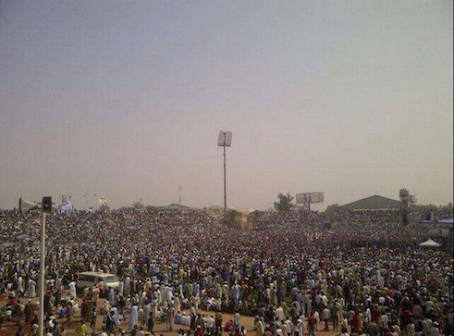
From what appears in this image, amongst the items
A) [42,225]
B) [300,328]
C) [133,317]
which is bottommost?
[300,328]

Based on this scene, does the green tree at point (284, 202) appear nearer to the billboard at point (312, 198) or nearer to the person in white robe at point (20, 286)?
the billboard at point (312, 198)

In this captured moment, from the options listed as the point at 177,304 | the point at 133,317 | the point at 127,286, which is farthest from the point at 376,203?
the point at 133,317

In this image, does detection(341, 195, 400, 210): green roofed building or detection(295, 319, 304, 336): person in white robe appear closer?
detection(295, 319, 304, 336): person in white robe

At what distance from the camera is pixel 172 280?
1967 centimetres

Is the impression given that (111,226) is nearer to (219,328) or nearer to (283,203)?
(219,328)

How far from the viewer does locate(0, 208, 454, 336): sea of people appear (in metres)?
13.2

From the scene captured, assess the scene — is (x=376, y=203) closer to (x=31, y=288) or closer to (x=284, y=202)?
(x=284, y=202)

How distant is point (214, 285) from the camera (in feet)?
60.7

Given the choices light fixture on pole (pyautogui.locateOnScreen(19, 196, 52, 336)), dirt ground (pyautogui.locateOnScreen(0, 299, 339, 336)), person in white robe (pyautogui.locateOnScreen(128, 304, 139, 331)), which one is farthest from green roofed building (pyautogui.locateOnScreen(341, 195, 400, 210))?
light fixture on pole (pyautogui.locateOnScreen(19, 196, 52, 336))

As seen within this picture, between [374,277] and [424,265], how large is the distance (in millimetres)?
3726

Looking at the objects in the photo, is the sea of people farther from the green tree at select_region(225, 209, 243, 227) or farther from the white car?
the green tree at select_region(225, 209, 243, 227)

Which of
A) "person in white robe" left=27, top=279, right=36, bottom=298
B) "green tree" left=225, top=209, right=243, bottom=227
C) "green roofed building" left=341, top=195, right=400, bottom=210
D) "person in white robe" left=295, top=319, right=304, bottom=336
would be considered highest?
"green roofed building" left=341, top=195, right=400, bottom=210

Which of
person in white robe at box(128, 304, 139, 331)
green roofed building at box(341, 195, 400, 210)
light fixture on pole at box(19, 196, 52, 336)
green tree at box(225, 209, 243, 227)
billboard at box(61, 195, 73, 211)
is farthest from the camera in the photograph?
green roofed building at box(341, 195, 400, 210)

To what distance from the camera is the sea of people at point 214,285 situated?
13.2 m
